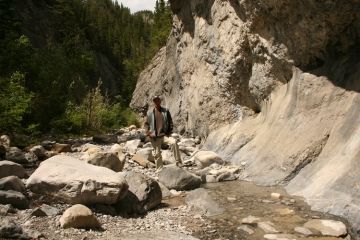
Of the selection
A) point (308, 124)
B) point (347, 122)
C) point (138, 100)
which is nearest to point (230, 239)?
point (347, 122)

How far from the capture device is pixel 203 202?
305 inches

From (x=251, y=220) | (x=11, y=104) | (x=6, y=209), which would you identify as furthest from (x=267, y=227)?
(x=11, y=104)

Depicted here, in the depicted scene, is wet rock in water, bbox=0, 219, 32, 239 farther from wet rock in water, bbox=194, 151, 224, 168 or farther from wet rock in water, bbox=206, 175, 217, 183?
wet rock in water, bbox=194, 151, 224, 168

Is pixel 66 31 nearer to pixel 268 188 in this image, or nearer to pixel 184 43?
pixel 184 43

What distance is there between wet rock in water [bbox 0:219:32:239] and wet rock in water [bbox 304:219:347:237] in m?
3.91

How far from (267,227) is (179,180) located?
2829mm

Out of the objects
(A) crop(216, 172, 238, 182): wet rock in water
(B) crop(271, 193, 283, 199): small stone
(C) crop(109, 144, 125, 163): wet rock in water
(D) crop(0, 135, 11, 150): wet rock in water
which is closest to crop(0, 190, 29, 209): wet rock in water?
(C) crop(109, 144, 125, 163): wet rock in water

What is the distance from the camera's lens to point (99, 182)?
6.63 meters

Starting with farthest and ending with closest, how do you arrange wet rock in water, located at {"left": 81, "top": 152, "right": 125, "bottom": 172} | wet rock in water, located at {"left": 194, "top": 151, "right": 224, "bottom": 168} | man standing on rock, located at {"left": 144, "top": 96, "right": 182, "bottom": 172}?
wet rock in water, located at {"left": 194, "top": 151, "right": 224, "bottom": 168} < man standing on rock, located at {"left": 144, "top": 96, "right": 182, "bottom": 172} < wet rock in water, located at {"left": 81, "top": 152, "right": 125, "bottom": 172}

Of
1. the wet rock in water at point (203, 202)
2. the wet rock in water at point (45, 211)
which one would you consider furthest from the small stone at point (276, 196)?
the wet rock in water at point (45, 211)

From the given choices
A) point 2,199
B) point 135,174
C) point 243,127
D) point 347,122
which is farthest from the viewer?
point 243,127

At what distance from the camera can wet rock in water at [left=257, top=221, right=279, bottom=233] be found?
6.14 m

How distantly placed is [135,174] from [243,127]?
17.9 feet

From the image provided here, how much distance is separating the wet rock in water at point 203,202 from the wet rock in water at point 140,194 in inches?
27.3
